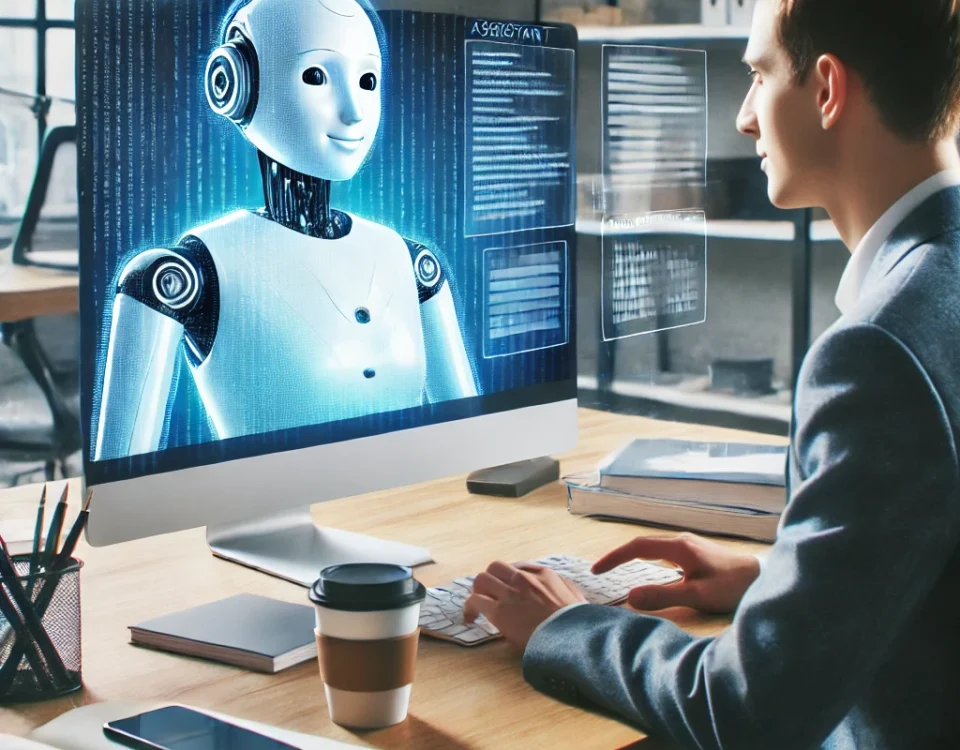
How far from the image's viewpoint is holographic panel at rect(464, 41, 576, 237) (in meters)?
1.28

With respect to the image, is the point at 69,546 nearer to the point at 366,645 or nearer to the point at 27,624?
the point at 27,624

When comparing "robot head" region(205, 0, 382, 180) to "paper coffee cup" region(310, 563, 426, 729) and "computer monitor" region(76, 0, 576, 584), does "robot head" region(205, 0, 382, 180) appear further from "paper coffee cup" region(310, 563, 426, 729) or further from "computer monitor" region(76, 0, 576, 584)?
"paper coffee cup" region(310, 563, 426, 729)

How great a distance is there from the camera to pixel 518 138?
1.34 m

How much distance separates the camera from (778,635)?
75 cm

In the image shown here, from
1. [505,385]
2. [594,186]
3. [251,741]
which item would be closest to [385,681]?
[251,741]

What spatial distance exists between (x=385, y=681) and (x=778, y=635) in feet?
0.92

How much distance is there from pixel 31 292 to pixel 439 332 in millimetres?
2348

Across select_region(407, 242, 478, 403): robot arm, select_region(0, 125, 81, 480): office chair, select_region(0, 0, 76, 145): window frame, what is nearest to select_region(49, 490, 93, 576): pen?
select_region(407, 242, 478, 403): robot arm

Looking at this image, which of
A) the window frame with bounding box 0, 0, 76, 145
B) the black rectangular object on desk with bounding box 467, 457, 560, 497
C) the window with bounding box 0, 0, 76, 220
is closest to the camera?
the black rectangular object on desk with bounding box 467, 457, 560, 497

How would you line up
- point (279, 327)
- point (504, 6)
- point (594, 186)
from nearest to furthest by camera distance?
1. point (279, 327)
2. point (504, 6)
3. point (594, 186)

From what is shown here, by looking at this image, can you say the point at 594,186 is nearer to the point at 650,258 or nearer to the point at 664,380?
the point at 650,258

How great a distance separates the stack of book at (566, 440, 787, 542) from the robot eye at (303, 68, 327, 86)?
592 millimetres

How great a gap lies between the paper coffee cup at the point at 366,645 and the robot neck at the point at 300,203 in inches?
15.3

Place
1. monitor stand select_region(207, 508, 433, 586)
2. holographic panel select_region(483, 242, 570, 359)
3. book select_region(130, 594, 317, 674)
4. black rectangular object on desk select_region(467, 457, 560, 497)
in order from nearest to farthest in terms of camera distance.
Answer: book select_region(130, 594, 317, 674), monitor stand select_region(207, 508, 433, 586), holographic panel select_region(483, 242, 570, 359), black rectangular object on desk select_region(467, 457, 560, 497)
